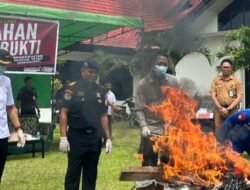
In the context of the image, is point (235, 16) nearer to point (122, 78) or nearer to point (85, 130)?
point (122, 78)

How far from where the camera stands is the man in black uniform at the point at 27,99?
33.0 feet

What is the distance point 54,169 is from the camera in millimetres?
7934

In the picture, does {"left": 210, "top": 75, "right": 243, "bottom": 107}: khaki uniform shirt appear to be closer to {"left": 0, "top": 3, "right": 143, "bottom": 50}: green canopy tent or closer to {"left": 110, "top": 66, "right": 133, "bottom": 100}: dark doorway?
{"left": 110, "top": 66, "right": 133, "bottom": 100}: dark doorway

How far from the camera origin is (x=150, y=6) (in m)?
4.93

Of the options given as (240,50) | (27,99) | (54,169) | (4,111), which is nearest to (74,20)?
(27,99)

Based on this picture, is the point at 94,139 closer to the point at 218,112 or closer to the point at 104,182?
the point at 104,182

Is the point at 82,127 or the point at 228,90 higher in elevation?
the point at 228,90

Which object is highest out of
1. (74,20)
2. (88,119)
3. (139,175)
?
(74,20)

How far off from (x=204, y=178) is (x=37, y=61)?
5766 mm

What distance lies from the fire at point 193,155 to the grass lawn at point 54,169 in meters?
1.86

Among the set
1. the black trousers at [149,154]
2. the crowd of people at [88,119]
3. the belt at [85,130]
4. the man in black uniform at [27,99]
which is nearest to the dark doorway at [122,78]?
the crowd of people at [88,119]

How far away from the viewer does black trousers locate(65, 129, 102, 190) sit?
512 cm

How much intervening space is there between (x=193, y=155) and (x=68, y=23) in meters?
6.25

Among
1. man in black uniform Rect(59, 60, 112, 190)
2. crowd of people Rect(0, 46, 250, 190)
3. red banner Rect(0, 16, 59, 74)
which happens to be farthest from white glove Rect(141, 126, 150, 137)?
red banner Rect(0, 16, 59, 74)
